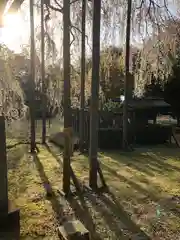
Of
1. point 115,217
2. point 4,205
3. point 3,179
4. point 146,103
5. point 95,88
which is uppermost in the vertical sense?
point 95,88

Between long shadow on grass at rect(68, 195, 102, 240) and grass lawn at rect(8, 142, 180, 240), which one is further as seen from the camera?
grass lawn at rect(8, 142, 180, 240)

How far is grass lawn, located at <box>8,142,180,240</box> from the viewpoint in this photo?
4887 mm

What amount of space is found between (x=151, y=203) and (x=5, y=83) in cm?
409

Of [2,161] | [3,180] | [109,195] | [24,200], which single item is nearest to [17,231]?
[3,180]

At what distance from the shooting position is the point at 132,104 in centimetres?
1584

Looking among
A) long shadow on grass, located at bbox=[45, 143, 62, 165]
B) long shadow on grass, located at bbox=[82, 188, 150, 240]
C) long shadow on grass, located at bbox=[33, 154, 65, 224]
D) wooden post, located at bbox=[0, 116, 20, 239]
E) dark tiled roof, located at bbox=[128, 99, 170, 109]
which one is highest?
dark tiled roof, located at bbox=[128, 99, 170, 109]

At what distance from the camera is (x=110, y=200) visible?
629cm

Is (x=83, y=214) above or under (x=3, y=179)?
under

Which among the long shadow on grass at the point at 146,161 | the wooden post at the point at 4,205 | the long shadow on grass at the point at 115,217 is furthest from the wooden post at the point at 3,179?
the long shadow on grass at the point at 146,161

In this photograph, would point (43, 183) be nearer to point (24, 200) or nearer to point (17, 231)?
point (24, 200)

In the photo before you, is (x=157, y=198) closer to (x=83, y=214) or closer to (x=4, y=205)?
(x=83, y=214)

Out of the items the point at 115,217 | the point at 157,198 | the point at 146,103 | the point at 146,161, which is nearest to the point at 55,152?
the point at 146,161

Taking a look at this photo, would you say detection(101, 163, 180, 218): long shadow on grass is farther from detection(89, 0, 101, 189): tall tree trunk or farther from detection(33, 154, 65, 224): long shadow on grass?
detection(33, 154, 65, 224): long shadow on grass

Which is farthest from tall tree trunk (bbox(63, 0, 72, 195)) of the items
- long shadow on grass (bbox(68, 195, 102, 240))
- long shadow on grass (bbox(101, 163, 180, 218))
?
long shadow on grass (bbox(101, 163, 180, 218))
